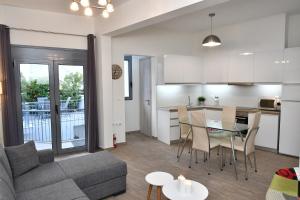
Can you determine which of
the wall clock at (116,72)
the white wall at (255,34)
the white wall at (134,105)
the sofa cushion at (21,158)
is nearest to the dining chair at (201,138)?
the wall clock at (116,72)

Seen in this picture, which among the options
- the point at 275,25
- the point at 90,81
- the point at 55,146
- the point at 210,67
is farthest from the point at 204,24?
the point at 55,146

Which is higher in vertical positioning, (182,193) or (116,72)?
(116,72)

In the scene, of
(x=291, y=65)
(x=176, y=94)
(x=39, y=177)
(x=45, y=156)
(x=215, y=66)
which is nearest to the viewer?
(x=39, y=177)

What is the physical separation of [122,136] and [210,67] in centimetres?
314

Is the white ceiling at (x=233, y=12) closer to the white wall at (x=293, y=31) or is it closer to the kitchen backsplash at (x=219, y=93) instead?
the white wall at (x=293, y=31)

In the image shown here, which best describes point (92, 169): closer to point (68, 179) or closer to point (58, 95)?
point (68, 179)

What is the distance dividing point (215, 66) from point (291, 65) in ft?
6.23

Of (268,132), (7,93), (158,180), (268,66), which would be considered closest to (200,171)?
(158,180)

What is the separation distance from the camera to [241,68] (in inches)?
213

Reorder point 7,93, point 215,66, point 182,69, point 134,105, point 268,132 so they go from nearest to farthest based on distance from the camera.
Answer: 1. point 7,93
2. point 268,132
3. point 182,69
4. point 215,66
5. point 134,105

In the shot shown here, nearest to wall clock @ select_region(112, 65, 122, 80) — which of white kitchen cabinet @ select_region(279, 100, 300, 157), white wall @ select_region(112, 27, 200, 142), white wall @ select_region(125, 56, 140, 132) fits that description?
white wall @ select_region(112, 27, 200, 142)

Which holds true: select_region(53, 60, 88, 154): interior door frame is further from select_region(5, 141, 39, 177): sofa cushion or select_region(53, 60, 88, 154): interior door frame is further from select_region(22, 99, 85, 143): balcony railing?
select_region(5, 141, 39, 177): sofa cushion

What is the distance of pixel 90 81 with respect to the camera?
4891 mm

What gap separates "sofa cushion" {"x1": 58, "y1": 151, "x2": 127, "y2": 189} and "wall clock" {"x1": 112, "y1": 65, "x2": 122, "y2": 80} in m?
2.47
